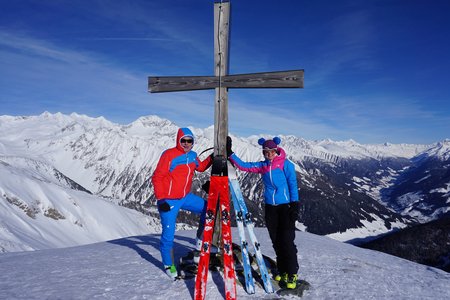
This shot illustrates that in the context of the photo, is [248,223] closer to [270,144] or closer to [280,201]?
[280,201]

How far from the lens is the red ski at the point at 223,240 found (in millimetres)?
7316

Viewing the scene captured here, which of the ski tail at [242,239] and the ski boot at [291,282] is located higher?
the ski tail at [242,239]

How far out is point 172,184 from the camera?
861 centimetres

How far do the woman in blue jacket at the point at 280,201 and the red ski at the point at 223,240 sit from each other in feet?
3.41

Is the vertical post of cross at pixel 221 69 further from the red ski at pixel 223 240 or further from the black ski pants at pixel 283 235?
the black ski pants at pixel 283 235

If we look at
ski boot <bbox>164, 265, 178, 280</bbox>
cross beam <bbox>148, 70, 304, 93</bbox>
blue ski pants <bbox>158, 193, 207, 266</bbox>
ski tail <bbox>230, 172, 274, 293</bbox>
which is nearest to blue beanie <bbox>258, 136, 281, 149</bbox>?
ski tail <bbox>230, 172, 274, 293</bbox>

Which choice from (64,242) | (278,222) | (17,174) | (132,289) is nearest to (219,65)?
(278,222)

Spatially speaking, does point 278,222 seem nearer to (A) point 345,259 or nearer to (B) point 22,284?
(A) point 345,259

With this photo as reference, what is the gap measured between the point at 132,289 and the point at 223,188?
329cm

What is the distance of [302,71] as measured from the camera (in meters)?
8.32

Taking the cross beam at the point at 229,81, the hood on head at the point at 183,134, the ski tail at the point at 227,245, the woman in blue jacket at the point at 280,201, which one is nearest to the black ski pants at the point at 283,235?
the woman in blue jacket at the point at 280,201

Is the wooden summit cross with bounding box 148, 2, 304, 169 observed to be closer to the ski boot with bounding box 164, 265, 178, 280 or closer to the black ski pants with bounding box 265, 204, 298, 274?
the black ski pants with bounding box 265, 204, 298, 274

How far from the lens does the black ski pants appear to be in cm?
826

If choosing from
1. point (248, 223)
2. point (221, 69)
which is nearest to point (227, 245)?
point (248, 223)
